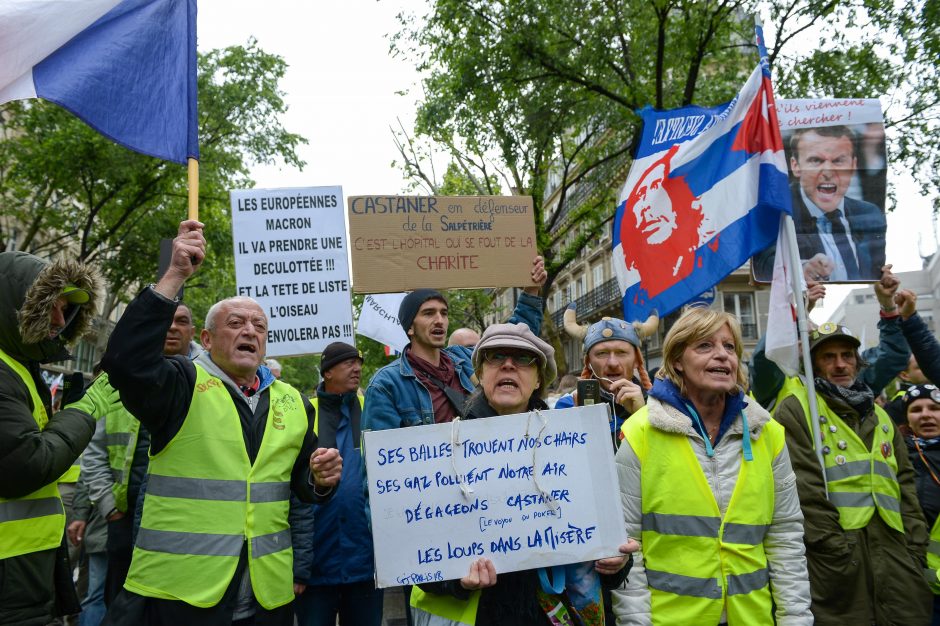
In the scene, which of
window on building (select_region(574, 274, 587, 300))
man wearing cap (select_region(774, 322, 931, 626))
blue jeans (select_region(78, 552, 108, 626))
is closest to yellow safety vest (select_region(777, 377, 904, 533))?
man wearing cap (select_region(774, 322, 931, 626))

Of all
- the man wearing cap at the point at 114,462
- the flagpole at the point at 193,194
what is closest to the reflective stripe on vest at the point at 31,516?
the flagpole at the point at 193,194

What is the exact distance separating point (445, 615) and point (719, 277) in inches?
122

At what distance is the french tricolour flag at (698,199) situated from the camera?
4688 millimetres

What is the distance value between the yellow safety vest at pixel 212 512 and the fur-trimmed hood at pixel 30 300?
570 millimetres

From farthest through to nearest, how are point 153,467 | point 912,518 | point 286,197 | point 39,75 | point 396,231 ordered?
point 286,197
point 396,231
point 912,518
point 39,75
point 153,467

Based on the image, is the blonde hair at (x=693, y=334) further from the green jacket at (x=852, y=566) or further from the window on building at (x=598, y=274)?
the window on building at (x=598, y=274)

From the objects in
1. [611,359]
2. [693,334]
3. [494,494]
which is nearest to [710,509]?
[693,334]

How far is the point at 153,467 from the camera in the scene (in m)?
2.82

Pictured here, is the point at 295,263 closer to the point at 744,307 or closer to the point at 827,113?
the point at 827,113

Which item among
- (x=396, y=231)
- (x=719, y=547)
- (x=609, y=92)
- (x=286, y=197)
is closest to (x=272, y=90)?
(x=609, y=92)

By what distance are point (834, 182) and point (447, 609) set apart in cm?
460

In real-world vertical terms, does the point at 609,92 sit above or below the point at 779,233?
above

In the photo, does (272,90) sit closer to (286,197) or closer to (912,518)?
(286,197)

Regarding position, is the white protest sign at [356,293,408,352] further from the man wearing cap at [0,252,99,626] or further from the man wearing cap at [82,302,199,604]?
the man wearing cap at [0,252,99,626]
